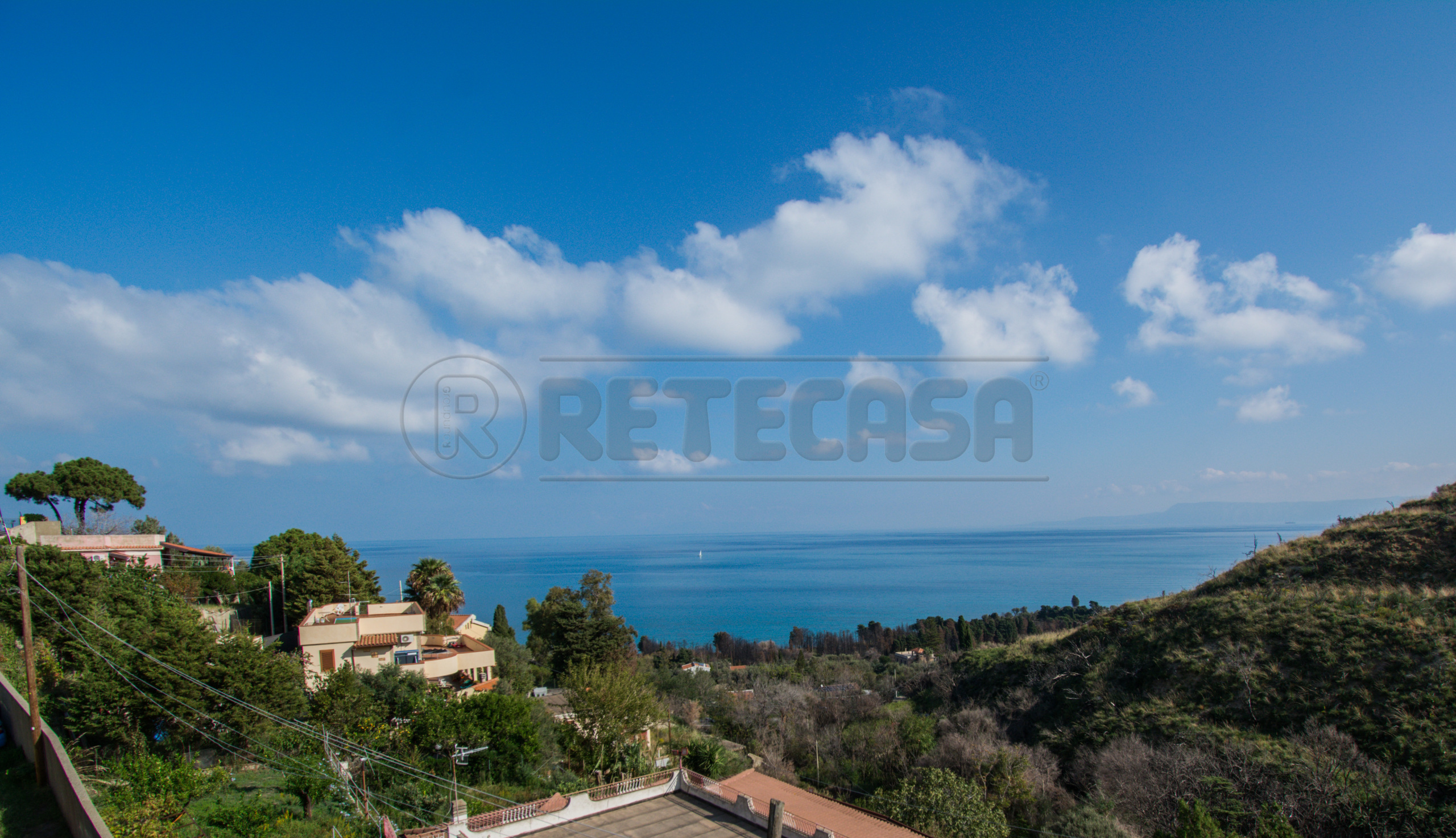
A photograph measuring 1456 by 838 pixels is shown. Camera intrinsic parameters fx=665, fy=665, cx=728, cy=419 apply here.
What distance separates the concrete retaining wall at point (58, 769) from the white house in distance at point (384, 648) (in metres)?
7.24

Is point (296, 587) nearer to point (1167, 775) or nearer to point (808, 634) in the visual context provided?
point (1167, 775)

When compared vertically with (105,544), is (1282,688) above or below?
below

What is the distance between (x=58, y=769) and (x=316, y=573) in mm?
22651

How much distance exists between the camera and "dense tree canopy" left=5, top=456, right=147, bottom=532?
3106 centimetres

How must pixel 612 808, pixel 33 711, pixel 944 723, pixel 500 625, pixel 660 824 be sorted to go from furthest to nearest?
pixel 500 625 → pixel 944 723 → pixel 612 808 → pixel 660 824 → pixel 33 711

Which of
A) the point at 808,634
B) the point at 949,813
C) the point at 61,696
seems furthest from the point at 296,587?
the point at 808,634

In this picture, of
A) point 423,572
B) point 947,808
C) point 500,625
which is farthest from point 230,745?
point 500,625

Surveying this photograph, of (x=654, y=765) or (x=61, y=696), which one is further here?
(x=654, y=765)

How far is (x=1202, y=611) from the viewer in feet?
69.6

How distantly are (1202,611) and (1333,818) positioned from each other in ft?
32.6

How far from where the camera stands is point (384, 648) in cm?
2181

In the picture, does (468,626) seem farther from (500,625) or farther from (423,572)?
(500,625)

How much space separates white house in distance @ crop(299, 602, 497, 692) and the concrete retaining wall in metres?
7.24

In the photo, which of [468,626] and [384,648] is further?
[468,626]
